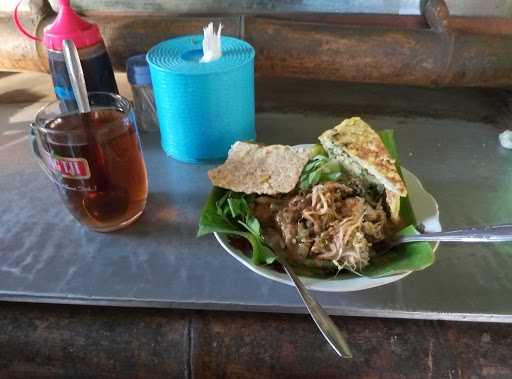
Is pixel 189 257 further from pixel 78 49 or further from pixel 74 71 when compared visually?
pixel 78 49

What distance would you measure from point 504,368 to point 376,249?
0.60ft

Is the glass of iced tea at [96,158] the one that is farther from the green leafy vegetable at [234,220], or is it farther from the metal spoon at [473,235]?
the metal spoon at [473,235]

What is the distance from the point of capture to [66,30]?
0.67m

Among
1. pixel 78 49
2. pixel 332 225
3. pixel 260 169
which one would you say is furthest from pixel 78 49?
pixel 332 225

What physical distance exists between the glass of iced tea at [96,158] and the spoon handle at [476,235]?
0.36 m

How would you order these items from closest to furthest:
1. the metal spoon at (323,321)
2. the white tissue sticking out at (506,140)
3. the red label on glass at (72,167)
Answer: the metal spoon at (323,321), the red label on glass at (72,167), the white tissue sticking out at (506,140)

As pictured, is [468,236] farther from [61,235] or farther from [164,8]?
[164,8]

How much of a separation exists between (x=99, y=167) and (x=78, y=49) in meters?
0.25

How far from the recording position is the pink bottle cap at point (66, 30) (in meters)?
0.67

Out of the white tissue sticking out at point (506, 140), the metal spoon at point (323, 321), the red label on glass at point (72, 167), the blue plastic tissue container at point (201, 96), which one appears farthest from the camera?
the white tissue sticking out at point (506, 140)

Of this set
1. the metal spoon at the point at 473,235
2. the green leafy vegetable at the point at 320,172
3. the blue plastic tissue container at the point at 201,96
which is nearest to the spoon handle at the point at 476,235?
the metal spoon at the point at 473,235

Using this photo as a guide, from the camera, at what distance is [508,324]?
19.9 inches

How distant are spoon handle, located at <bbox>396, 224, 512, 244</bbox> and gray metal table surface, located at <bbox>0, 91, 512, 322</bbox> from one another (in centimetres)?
6

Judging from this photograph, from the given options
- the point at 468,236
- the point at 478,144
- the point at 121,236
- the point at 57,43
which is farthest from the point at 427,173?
the point at 57,43
